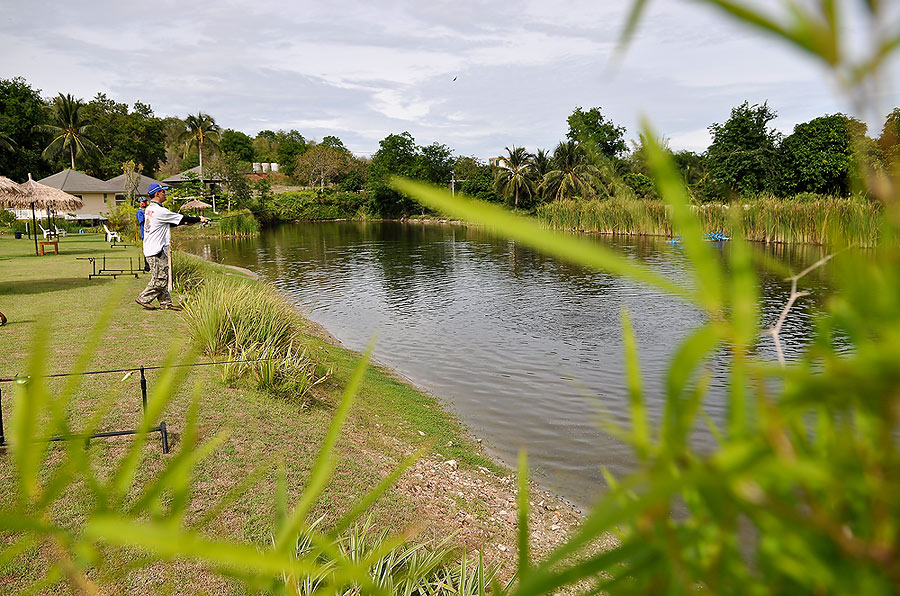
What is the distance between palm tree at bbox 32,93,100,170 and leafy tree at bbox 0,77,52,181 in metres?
0.88

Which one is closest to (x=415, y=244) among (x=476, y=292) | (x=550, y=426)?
(x=476, y=292)

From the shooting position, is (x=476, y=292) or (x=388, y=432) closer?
(x=388, y=432)

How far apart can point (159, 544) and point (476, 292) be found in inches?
742

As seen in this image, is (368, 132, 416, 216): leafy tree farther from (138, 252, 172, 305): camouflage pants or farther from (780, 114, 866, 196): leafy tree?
(138, 252, 172, 305): camouflage pants

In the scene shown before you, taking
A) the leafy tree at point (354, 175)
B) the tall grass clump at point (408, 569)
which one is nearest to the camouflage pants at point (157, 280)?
Result: the tall grass clump at point (408, 569)

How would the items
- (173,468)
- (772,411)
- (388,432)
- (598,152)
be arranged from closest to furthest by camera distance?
(772,411) → (173,468) → (598,152) → (388,432)

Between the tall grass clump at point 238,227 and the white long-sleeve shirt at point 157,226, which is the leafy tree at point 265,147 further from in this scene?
the white long-sleeve shirt at point 157,226

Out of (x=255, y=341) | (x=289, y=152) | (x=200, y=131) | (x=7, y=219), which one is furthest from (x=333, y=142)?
(x=255, y=341)

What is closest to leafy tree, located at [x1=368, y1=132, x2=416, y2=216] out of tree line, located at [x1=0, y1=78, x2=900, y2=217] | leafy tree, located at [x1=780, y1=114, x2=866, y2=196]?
tree line, located at [x1=0, y1=78, x2=900, y2=217]

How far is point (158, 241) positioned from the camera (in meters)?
10.1

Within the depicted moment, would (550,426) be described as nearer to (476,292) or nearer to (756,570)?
(756,570)

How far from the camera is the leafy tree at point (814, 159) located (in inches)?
1391

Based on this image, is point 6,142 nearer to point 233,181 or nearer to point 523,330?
point 233,181

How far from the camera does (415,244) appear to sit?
36250mm
